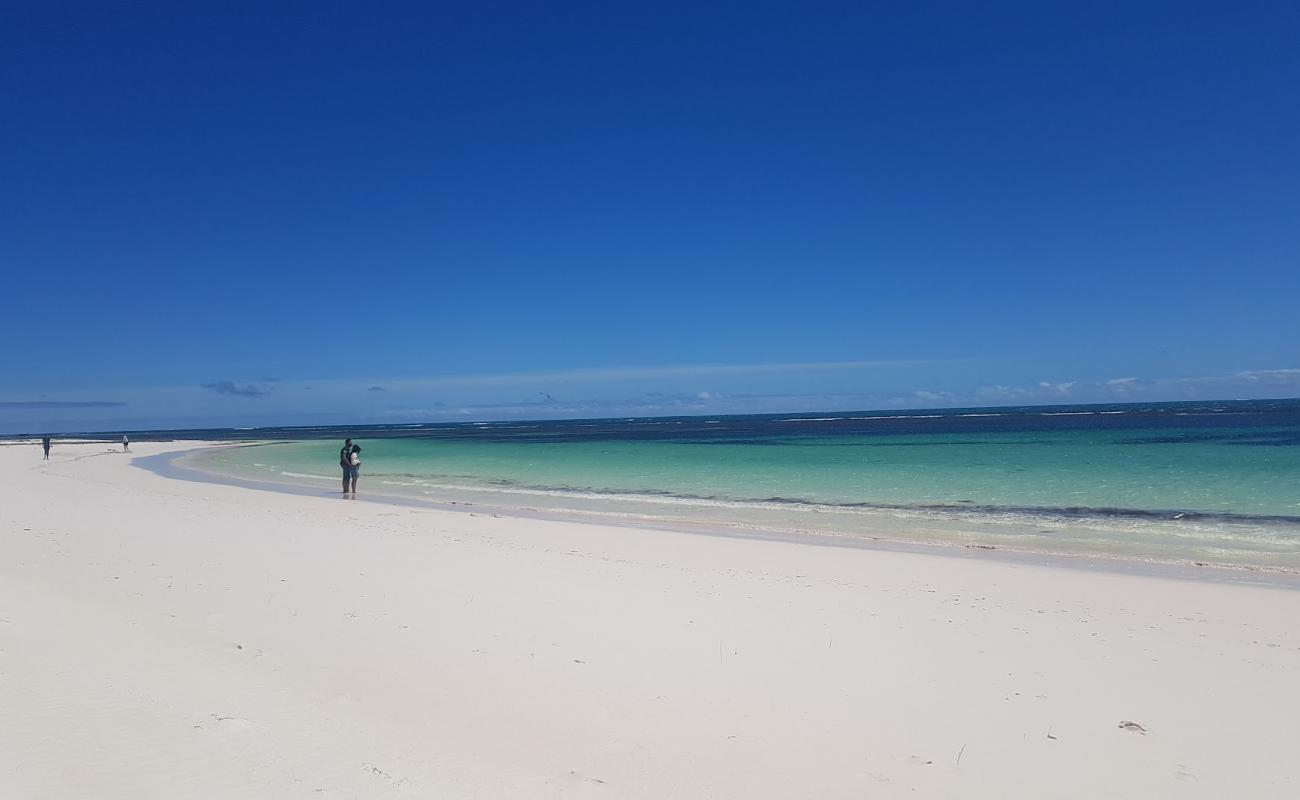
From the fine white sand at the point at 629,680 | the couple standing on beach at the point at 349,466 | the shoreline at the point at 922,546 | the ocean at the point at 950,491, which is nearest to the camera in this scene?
the fine white sand at the point at 629,680

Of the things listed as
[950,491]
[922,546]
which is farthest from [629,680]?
[950,491]

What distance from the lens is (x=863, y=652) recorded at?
6.36 m

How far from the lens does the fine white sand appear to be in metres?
4.16

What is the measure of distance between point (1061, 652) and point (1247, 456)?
2569 centimetres

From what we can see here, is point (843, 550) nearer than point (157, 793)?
No

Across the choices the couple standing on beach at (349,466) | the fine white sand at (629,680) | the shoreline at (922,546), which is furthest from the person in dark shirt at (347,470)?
the fine white sand at (629,680)

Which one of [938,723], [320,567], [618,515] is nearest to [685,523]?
[618,515]

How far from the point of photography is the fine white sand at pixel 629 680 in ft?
13.6

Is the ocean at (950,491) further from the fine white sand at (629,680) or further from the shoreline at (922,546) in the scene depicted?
the fine white sand at (629,680)

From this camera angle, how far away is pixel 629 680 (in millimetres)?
5684

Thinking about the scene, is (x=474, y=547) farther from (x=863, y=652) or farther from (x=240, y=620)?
(x=863, y=652)

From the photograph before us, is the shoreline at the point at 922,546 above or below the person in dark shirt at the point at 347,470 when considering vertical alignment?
below

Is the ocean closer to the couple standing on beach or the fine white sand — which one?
the couple standing on beach

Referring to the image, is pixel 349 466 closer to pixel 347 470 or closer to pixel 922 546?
pixel 347 470
